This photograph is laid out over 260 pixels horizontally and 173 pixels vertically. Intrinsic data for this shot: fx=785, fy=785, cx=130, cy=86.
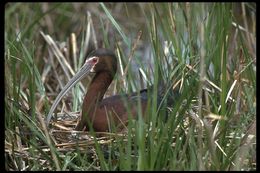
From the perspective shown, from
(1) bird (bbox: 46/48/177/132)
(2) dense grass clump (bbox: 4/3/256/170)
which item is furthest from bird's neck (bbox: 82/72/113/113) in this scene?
(2) dense grass clump (bbox: 4/3/256/170)

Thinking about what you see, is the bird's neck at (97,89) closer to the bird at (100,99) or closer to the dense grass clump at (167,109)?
the bird at (100,99)

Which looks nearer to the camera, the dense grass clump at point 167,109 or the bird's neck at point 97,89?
the dense grass clump at point 167,109

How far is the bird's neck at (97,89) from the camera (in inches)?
162

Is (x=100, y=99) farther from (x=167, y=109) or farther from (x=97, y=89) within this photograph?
(x=167, y=109)

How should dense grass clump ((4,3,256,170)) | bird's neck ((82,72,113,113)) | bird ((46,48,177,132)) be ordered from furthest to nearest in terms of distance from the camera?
1. bird's neck ((82,72,113,113))
2. bird ((46,48,177,132))
3. dense grass clump ((4,3,256,170))

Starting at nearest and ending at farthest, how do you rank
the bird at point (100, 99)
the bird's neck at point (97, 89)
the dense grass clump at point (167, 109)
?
the dense grass clump at point (167, 109), the bird at point (100, 99), the bird's neck at point (97, 89)

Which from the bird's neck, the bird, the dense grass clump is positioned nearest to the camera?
the dense grass clump

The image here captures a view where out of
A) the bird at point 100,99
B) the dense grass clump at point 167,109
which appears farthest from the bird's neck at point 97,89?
the dense grass clump at point 167,109

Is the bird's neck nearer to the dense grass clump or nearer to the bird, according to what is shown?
the bird

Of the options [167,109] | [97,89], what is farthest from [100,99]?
[167,109]

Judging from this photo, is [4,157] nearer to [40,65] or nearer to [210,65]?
[210,65]

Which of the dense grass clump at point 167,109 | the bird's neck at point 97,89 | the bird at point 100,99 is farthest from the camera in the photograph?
the bird's neck at point 97,89

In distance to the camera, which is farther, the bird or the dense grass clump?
the bird

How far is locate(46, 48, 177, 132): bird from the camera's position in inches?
154
